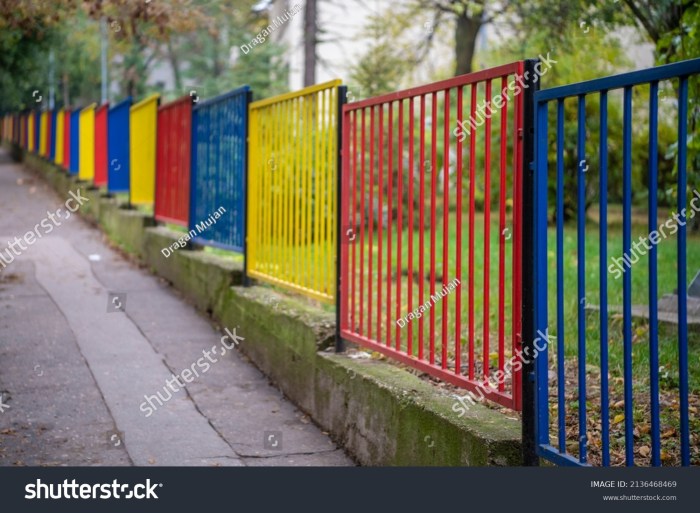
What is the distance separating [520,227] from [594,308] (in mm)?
4108

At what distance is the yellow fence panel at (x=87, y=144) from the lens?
15.3m

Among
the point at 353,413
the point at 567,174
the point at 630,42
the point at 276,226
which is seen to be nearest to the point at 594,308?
the point at 276,226

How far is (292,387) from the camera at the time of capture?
5.99 m

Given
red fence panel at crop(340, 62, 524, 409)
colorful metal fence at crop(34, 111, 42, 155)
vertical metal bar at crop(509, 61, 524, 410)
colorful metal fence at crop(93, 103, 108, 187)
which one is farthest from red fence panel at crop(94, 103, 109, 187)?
vertical metal bar at crop(509, 61, 524, 410)

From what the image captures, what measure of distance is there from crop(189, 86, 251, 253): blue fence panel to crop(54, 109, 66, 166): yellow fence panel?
436 inches

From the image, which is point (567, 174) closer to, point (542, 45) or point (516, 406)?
point (542, 45)

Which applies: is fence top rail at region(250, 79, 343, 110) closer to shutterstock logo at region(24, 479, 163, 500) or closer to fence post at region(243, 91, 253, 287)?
fence post at region(243, 91, 253, 287)

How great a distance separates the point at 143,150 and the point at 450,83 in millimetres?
7850
